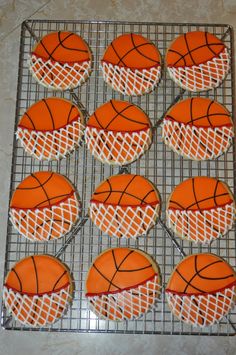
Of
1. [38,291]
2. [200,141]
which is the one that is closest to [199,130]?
[200,141]

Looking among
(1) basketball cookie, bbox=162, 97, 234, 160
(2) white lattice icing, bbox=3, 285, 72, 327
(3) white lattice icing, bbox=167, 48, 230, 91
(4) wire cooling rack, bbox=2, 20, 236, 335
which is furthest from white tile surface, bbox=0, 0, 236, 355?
(1) basketball cookie, bbox=162, 97, 234, 160

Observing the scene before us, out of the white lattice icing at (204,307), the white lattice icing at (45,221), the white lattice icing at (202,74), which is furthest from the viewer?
the white lattice icing at (202,74)

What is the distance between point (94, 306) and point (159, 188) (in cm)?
61

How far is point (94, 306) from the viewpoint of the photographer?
73.2 inches

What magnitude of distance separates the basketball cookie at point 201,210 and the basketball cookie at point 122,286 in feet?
0.68

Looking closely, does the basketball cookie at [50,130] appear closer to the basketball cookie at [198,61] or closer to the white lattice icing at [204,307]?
the basketball cookie at [198,61]

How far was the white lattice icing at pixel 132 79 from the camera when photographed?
209 centimetres

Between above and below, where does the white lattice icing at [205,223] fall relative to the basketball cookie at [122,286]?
above

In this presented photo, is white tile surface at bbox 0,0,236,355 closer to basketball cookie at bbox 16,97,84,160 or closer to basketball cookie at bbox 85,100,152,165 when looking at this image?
basketball cookie at bbox 16,97,84,160

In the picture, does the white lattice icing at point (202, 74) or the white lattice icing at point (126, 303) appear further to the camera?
the white lattice icing at point (202, 74)

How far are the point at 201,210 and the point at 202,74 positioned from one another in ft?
2.05

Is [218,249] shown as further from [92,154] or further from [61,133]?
[61,133]

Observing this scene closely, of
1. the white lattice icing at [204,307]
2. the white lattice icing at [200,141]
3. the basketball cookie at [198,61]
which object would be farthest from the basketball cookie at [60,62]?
the white lattice icing at [204,307]

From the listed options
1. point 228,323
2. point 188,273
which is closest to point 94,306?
point 188,273
